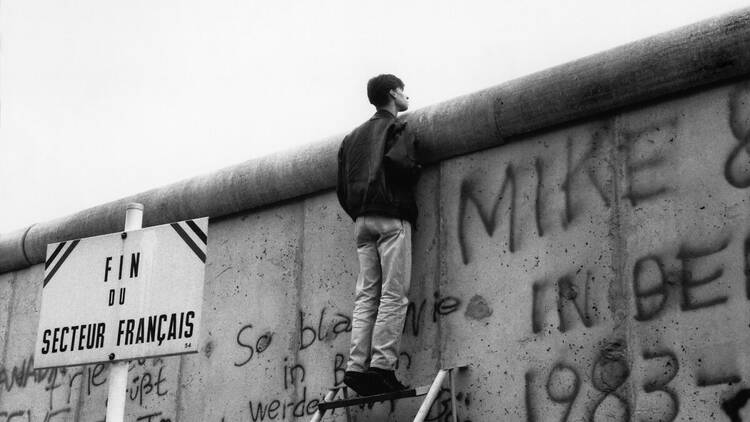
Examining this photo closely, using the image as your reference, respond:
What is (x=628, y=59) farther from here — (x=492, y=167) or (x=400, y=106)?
(x=400, y=106)

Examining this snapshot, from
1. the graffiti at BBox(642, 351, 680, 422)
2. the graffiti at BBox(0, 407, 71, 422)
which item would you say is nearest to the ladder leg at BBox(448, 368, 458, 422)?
the graffiti at BBox(642, 351, 680, 422)

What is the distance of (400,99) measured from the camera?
7.28m

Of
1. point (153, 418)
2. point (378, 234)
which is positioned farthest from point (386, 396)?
point (153, 418)

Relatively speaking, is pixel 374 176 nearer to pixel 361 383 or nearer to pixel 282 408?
pixel 361 383

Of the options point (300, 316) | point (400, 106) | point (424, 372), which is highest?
point (400, 106)

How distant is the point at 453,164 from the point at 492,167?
11.9 inches

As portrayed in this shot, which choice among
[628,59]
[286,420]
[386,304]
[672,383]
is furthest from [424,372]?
[628,59]

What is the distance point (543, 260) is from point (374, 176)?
1155 mm

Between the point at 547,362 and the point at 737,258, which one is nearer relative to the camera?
the point at 737,258

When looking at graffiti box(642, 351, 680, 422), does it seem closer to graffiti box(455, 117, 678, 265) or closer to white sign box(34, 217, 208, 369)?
graffiti box(455, 117, 678, 265)

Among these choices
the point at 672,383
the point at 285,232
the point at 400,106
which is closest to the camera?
the point at 672,383

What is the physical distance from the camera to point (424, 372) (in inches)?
271

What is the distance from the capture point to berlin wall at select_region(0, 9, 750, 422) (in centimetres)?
587

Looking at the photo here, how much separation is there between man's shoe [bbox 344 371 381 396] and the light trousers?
0.09 m
